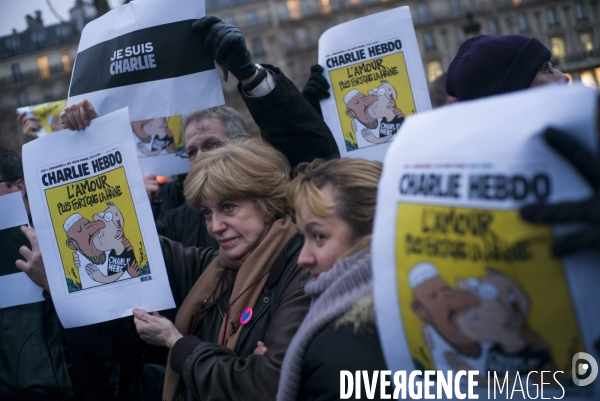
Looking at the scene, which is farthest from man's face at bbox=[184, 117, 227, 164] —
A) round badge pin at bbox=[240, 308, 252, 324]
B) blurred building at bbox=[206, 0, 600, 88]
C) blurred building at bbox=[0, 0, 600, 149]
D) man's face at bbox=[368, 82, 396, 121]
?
blurred building at bbox=[206, 0, 600, 88]

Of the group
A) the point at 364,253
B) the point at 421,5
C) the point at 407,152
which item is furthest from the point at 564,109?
the point at 421,5

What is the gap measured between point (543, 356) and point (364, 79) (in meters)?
2.27

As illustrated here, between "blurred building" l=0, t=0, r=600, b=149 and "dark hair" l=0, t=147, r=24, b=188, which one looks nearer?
"dark hair" l=0, t=147, r=24, b=188

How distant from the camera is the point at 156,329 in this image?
2283 mm

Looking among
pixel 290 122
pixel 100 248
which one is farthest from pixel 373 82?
pixel 100 248

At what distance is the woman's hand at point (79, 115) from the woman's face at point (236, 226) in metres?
0.59

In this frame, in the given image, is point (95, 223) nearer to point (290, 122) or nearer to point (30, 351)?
point (30, 351)

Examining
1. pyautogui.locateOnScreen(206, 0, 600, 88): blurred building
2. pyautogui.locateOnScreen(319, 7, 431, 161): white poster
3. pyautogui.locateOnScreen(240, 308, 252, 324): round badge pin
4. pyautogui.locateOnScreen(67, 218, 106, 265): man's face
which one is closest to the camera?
pyautogui.locateOnScreen(240, 308, 252, 324): round badge pin

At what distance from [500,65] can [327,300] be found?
123 cm

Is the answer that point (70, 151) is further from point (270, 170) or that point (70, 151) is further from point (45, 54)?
point (45, 54)

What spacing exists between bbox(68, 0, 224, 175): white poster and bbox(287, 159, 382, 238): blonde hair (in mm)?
1110

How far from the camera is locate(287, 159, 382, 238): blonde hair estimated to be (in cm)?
178

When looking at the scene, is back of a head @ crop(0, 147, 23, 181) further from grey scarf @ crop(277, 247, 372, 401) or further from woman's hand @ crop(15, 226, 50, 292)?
grey scarf @ crop(277, 247, 372, 401)

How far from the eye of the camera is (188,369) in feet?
6.89
